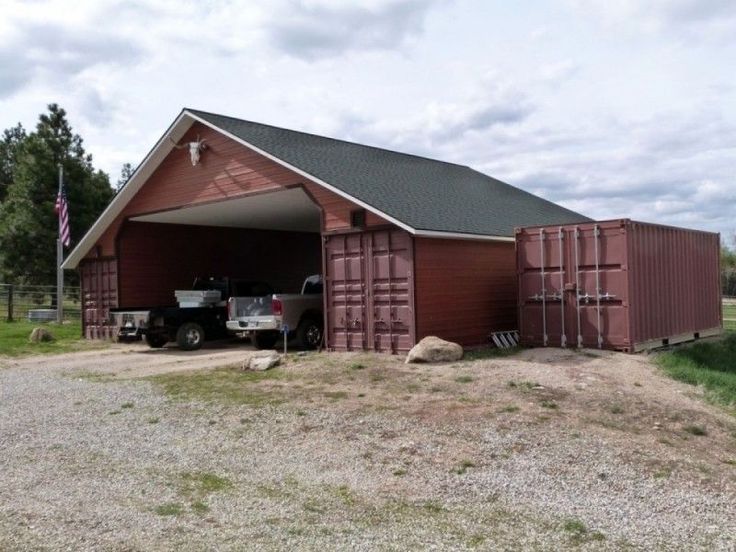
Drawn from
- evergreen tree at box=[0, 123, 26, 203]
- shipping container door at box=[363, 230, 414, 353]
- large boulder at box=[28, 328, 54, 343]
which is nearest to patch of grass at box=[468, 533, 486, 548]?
shipping container door at box=[363, 230, 414, 353]

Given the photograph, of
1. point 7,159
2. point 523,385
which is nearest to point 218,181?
point 523,385

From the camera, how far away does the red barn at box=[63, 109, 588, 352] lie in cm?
1529

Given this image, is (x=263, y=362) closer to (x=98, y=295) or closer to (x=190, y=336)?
(x=190, y=336)

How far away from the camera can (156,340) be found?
1941 centimetres

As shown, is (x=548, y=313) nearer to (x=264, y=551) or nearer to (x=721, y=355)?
(x=721, y=355)

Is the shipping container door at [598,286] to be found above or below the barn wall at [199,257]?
below

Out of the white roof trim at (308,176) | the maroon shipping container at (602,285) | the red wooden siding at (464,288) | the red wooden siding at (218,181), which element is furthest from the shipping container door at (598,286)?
the red wooden siding at (218,181)

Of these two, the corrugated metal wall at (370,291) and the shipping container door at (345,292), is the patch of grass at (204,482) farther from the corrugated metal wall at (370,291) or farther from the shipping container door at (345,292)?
the shipping container door at (345,292)

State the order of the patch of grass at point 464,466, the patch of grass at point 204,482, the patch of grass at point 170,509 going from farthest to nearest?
1. the patch of grass at point 464,466
2. the patch of grass at point 204,482
3. the patch of grass at point 170,509

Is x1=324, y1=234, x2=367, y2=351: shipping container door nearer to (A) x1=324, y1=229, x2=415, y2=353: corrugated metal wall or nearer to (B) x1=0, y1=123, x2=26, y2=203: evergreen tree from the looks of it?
(A) x1=324, y1=229, x2=415, y2=353: corrugated metal wall

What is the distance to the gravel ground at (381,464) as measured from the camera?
5.53 metres

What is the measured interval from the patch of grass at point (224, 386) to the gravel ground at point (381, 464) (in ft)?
0.51

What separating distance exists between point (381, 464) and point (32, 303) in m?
28.3

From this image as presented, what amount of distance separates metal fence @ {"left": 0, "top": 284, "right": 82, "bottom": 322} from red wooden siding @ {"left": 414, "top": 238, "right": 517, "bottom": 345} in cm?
1781
